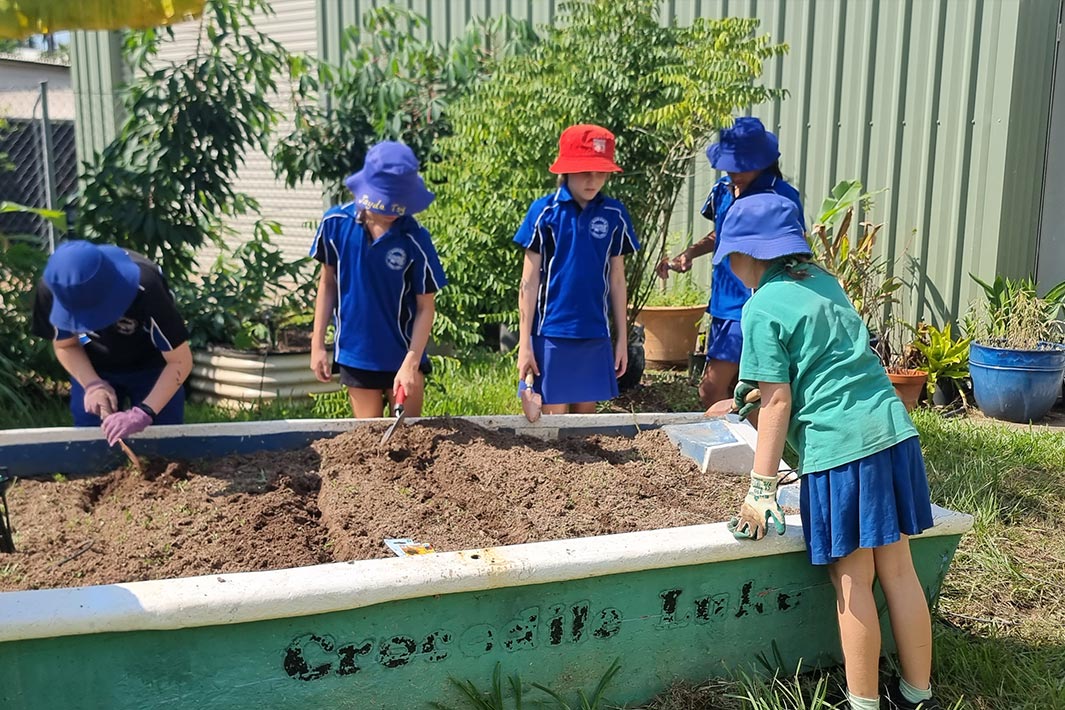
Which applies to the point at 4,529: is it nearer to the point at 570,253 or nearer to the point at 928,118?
the point at 570,253

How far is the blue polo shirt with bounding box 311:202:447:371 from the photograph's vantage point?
13.1 feet

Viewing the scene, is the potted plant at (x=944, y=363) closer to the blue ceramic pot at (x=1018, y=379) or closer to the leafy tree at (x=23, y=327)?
the blue ceramic pot at (x=1018, y=379)

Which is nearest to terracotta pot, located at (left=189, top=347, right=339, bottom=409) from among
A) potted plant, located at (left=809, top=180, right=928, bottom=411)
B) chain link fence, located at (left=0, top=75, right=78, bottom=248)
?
chain link fence, located at (left=0, top=75, right=78, bottom=248)

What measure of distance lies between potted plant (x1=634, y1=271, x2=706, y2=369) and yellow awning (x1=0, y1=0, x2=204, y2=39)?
4.60 metres

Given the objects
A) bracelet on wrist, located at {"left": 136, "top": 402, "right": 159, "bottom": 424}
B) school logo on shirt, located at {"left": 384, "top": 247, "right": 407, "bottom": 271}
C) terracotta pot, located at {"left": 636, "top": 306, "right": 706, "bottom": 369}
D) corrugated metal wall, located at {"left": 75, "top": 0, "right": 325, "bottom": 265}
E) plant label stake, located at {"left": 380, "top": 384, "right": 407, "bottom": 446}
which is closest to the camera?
bracelet on wrist, located at {"left": 136, "top": 402, "right": 159, "bottom": 424}

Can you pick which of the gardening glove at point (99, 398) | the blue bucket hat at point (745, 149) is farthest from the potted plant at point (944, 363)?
the gardening glove at point (99, 398)

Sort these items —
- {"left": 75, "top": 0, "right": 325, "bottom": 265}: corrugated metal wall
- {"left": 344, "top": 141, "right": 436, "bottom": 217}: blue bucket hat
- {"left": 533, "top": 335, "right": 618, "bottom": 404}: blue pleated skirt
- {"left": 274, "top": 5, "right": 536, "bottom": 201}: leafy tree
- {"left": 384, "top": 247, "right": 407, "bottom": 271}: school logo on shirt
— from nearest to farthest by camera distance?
{"left": 344, "top": 141, "right": 436, "bottom": 217}: blue bucket hat < {"left": 384, "top": 247, "right": 407, "bottom": 271}: school logo on shirt < {"left": 533, "top": 335, "right": 618, "bottom": 404}: blue pleated skirt < {"left": 274, "top": 5, "right": 536, "bottom": 201}: leafy tree < {"left": 75, "top": 0, "right": 325, "bottom": 265}: corrugated metal wall

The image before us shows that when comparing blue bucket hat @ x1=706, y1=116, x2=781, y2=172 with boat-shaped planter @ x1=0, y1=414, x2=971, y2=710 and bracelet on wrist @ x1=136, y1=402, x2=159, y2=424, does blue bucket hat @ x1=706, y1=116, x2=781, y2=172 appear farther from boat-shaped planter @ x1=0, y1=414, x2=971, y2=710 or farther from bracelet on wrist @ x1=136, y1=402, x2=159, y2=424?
bracelet on wrist @ x1=136, y1=402, x2=159, y2=424

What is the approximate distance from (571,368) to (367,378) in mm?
893

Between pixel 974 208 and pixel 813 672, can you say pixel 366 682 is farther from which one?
pixel 974 208

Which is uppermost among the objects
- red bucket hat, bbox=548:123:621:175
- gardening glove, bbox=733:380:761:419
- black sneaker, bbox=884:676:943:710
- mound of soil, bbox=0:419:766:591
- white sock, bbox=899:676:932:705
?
red bucket hat, bbox=548:123:621:175

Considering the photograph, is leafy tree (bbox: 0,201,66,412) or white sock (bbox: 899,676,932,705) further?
leafy tree (bbox: 0,201,66,412)

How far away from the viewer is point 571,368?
429cm

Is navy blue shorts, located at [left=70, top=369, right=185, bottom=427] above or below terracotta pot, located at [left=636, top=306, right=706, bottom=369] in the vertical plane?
above
